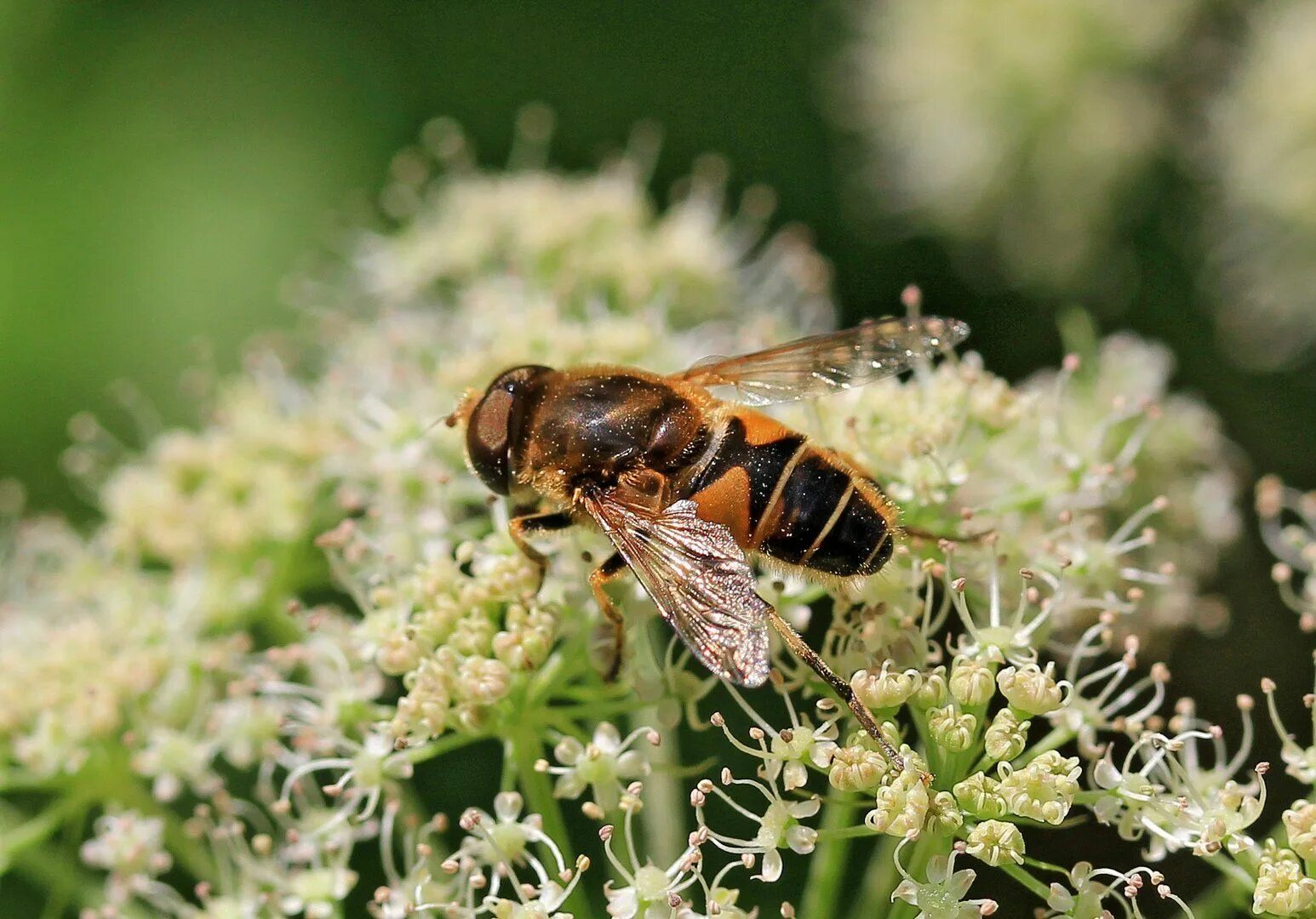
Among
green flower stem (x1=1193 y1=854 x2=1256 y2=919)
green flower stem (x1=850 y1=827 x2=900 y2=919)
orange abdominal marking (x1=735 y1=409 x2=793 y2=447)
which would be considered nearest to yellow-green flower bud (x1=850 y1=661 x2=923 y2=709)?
green flower stem (x1=850 y1=827 x2=900 y2=919)

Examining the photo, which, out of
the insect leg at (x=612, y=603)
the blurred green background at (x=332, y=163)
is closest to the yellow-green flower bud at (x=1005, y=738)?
the insect leg at (x=612, y=603)

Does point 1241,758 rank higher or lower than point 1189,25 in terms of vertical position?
lower

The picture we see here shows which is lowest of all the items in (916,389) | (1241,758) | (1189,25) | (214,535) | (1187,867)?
(1187,867)

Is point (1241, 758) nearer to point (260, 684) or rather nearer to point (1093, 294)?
point (260, 684)

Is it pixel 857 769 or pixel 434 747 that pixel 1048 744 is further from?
pixel 434 747

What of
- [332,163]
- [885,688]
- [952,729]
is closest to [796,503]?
[885,688]

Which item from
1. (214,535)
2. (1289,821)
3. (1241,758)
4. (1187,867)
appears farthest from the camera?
(1187,867)

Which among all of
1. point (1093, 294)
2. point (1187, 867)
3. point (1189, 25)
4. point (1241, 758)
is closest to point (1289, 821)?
point (1241, 758)
